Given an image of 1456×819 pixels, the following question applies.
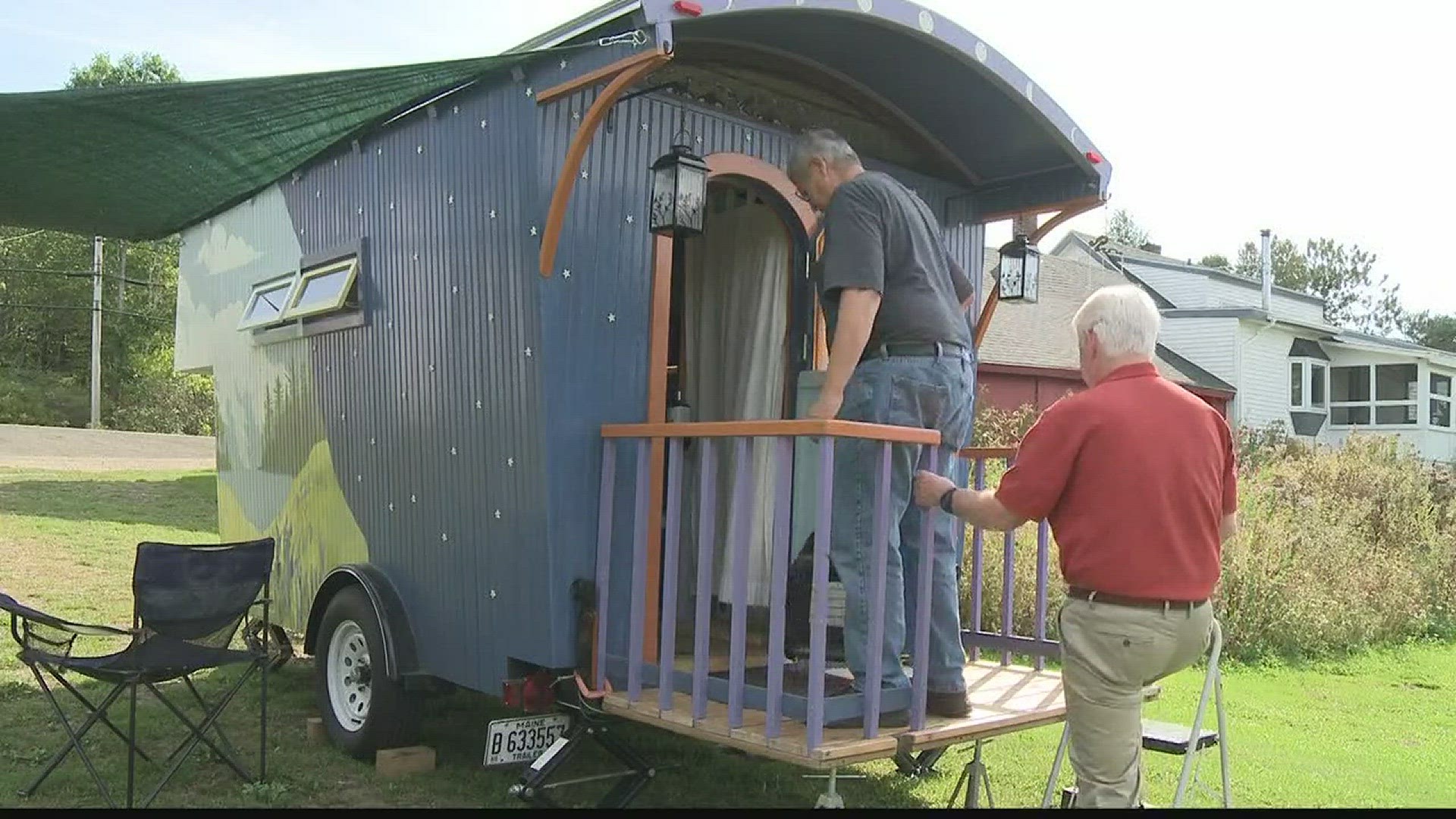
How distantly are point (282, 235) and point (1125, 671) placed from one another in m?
4.93

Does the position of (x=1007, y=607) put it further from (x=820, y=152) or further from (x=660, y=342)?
(x=820, y=152)

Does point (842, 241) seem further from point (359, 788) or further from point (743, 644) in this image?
point (359, 788)

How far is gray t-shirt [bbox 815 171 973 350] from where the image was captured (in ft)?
11.7

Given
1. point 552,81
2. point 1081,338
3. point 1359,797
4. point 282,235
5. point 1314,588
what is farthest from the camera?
point 1314,588

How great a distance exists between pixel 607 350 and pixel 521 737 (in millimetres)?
1417

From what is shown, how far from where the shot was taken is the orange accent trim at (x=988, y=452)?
15.7 feet

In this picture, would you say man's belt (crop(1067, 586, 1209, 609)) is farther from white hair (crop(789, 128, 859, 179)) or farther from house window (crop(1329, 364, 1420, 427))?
house window (crop(1329, 364, 1420, 427))

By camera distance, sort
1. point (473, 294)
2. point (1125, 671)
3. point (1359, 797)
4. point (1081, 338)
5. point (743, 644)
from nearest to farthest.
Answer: point (1125, 671), point (1081, 338), point (743, 644), point (473, 294), point (1359, 797)

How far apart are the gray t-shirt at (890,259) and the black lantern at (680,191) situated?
22.1 inches

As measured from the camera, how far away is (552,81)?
4.07 m

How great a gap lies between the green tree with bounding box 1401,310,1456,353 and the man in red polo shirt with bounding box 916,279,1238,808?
6311 centimetres

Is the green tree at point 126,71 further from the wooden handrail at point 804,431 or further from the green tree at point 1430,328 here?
the green tree at point 1430,328

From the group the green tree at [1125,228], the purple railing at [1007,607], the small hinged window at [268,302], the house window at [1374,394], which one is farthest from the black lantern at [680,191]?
the green tree at [1125,228]

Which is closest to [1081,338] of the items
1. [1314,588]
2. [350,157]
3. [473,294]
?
[473,294]
